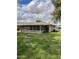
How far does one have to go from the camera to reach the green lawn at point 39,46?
1.81 m

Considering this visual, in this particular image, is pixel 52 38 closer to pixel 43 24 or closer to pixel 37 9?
pixel 43 24

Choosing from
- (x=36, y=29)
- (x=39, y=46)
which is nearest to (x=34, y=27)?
(x=36, y=29)

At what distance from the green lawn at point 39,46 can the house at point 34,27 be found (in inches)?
1.6

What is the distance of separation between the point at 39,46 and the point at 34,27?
20 centimetres

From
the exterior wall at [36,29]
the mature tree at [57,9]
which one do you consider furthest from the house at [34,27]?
the mature tree at [57,9]

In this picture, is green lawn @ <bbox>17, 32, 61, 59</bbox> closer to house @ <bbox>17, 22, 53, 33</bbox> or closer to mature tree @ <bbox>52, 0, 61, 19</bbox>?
house @ <bbox>17, 22, 53, 33</bbox>

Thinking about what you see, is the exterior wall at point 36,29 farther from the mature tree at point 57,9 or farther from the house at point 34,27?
the mature tree at point 57,9

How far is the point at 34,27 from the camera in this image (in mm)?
1825

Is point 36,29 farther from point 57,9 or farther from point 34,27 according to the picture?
point 57,9

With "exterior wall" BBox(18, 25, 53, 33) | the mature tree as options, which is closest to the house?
"exterior wall" BBox(18, 25, 53, 33)
